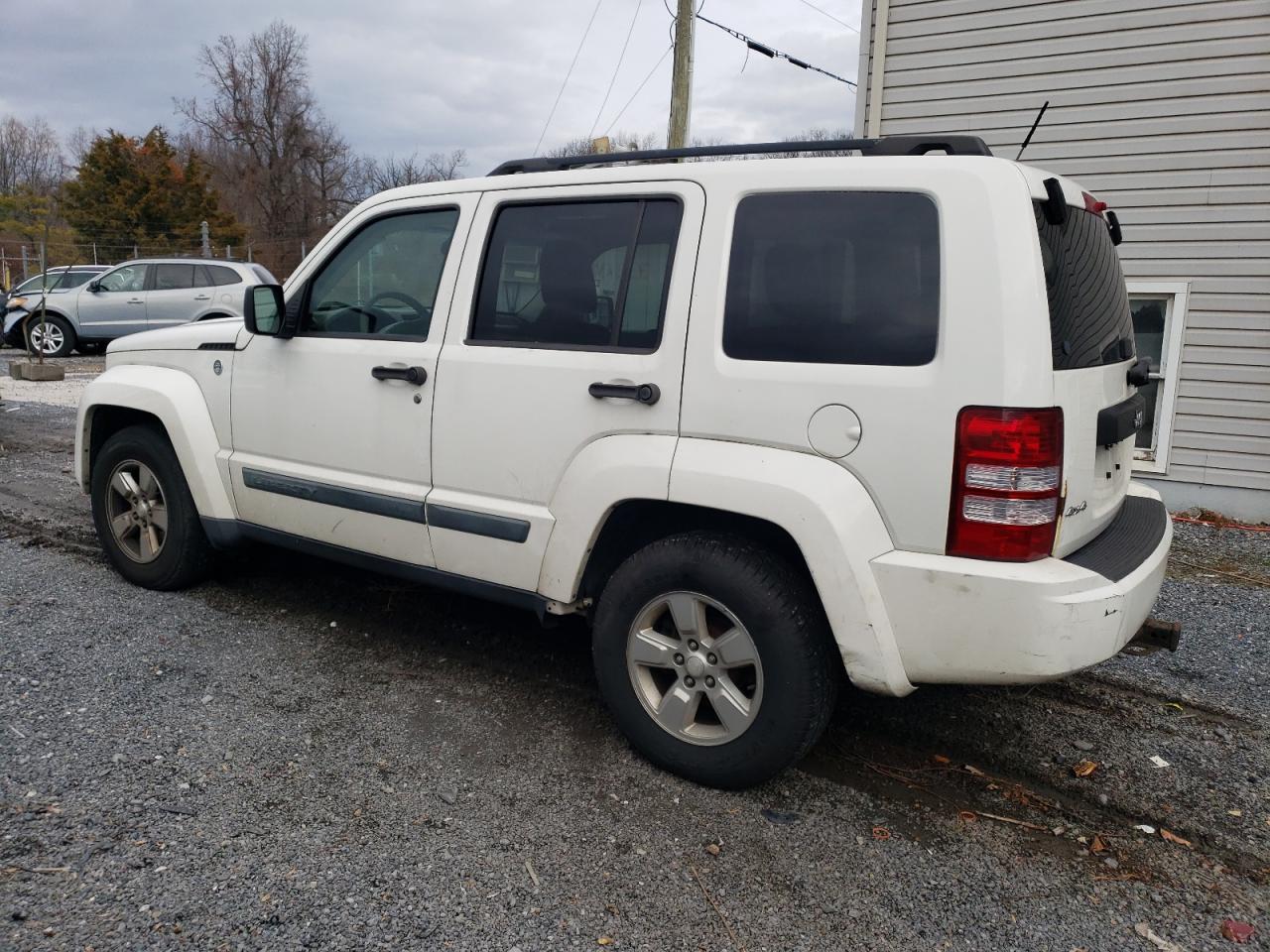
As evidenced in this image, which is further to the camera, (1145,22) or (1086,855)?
(1145,22)

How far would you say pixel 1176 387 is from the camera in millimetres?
7148

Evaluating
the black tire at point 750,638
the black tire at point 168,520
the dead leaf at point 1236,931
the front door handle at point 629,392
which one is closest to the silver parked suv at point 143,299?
the black tire at point 168,520

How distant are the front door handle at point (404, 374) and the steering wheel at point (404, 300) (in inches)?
9.6

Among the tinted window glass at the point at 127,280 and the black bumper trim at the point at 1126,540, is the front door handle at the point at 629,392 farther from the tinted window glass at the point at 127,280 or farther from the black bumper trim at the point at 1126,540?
the tinted window glass at the point at 127,280

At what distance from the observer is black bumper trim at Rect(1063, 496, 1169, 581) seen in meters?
2.72

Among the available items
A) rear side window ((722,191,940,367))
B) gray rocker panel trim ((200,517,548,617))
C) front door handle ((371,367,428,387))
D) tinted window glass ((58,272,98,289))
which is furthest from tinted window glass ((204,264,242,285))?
rear side window ((722,191,940,367))

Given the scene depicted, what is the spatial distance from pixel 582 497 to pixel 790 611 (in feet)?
2.63

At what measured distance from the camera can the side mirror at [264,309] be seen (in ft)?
12.8

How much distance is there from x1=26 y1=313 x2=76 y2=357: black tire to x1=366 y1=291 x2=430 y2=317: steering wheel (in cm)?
1656

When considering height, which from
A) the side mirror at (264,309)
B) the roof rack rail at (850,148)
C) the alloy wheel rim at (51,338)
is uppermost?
the roof rack rail at (850,148)

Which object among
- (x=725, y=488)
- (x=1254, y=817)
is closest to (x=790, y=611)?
(x=725, y=488)

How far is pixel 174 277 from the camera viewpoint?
16.9m

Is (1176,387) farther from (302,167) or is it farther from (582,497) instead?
(302,167)

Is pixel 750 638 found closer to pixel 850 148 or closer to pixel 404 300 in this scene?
pixel 850 148
